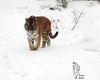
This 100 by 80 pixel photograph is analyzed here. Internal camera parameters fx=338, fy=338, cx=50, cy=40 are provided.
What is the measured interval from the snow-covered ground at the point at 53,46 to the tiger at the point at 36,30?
195 millimetres

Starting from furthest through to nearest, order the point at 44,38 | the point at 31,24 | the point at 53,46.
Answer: the point at 53,46
the point at 44,38
the point at 31,24

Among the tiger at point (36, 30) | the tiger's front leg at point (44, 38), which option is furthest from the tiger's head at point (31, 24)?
the tiger's front leg at point (44, 38)

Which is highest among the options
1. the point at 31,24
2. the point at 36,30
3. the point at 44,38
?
the point at 31,24

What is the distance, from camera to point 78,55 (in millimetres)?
6984

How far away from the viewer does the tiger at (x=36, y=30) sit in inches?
288

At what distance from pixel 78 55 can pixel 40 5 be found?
289 inches

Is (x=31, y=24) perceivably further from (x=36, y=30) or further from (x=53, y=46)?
(x=53, y=46)

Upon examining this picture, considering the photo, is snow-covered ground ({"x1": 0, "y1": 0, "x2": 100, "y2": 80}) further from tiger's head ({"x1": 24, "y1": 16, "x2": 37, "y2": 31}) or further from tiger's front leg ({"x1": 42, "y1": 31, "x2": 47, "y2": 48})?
tiger's head ({"x1": 24, "y1": 16, "x2": 37, "y2": 31})

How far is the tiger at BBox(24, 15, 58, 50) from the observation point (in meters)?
7.32

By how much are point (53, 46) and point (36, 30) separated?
98 cm

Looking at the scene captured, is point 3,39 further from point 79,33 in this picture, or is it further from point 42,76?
point 42,76

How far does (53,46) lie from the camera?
822cm

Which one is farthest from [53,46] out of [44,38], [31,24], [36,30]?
[31,24]

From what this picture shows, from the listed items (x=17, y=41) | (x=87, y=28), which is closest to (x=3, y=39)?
(x=17, y=41)
